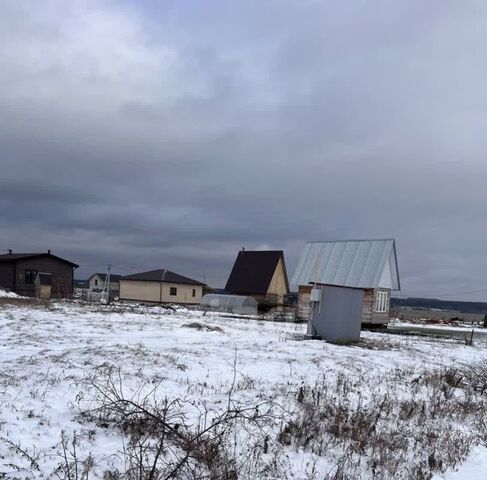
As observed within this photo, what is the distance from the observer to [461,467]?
6617 mm

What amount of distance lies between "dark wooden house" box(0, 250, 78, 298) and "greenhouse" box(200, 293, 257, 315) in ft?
55.7

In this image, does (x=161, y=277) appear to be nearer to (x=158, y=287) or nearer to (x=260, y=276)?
(x=158, y=287)

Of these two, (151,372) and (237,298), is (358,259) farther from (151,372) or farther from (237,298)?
(151,372)

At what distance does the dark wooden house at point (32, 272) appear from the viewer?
48.8m

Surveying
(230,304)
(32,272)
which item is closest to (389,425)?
(230,304)

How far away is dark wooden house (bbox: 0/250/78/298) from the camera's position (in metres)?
48.8

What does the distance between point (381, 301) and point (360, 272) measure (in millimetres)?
2374

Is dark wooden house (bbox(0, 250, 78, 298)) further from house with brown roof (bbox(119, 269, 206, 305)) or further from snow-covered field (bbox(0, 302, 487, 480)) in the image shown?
snow-covered field (bbox(0, 302, 487, 480))

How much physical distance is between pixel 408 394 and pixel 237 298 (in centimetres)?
2880

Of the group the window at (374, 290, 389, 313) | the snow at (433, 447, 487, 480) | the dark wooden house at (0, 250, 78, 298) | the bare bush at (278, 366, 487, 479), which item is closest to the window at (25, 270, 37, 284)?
the dark wooden house at (0, 250, 78, 298)

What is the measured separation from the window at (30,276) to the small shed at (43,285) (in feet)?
1.34

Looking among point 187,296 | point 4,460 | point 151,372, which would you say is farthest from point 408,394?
point 187,296

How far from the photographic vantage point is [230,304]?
38.4m

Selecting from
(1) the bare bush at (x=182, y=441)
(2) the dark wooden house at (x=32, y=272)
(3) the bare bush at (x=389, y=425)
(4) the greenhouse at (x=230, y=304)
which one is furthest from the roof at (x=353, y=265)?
(1) the bare bush at (x=182, y=441)
